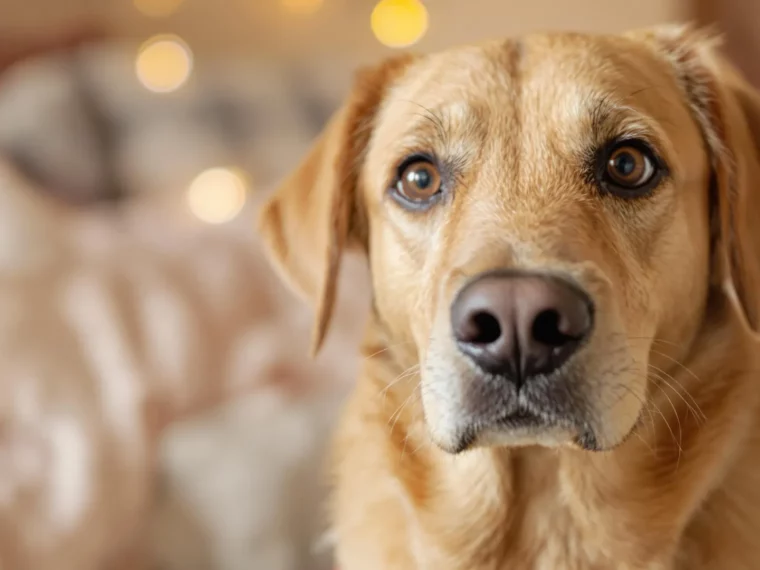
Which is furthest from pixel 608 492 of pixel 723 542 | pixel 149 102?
pixel 149 102

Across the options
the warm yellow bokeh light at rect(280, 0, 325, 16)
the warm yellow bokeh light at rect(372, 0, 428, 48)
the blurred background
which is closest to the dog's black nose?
the blurred background

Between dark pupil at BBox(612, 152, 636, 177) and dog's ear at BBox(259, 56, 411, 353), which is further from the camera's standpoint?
dog's ear at BBox(259, 56, 411, 353)

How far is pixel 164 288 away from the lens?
242cm

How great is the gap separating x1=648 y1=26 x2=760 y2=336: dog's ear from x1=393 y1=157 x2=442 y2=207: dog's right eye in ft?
1.52

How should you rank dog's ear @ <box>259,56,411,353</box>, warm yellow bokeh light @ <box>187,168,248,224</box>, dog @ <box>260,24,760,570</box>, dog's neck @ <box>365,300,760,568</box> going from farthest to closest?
warm yellow bokeh light @ <box>187,168,248,224</box> < dog's ear @ <box>259,56,411,353</box> < dog's neck @ <box>365,300,760,568</box> < dog @ <box>260,24,760,570</box>

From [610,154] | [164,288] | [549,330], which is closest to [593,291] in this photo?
[549,330]

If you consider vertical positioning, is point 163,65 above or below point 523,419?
above

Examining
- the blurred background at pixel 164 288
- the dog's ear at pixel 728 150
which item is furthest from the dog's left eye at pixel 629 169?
the blurred background at pixel 164 288

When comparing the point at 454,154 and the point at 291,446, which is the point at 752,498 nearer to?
the point at 454,154

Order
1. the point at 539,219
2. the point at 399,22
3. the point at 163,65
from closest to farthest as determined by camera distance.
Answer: the point at 539,219, the point at 163,65, the point at 399,22

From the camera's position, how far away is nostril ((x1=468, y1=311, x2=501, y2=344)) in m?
1.02

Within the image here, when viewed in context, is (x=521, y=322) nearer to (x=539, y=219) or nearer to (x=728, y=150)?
(x=539, y=219)

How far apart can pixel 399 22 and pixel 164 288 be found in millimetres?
2251

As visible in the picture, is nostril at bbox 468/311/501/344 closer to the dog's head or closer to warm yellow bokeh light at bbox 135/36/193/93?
the dog's head
